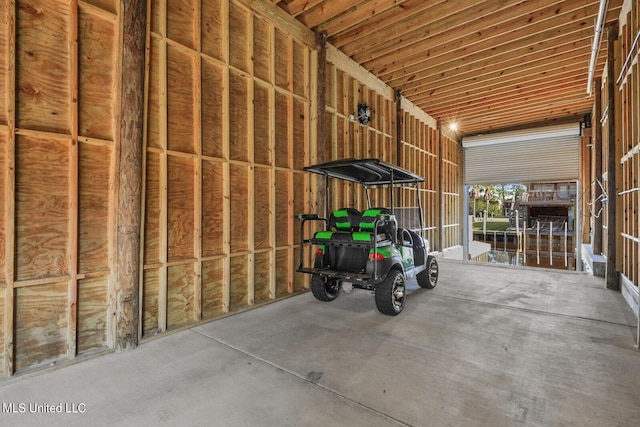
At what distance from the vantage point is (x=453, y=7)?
4.44m

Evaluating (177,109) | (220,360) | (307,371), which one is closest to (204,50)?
(177,109)

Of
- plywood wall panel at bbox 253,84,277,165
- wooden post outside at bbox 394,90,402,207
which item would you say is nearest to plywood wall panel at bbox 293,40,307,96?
plywood wall panel at bbox 253,84,277,165

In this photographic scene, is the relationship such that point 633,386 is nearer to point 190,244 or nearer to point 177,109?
point 190,244

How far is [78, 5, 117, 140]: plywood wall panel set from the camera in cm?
271

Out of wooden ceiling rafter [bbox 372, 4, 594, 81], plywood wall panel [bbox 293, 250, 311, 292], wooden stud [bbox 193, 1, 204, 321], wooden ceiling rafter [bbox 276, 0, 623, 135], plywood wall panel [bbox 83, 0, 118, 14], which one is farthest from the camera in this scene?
wooden ceiling rafter [bbox 372, 4, 594, 81]

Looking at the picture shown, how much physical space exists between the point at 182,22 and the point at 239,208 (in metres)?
2.25

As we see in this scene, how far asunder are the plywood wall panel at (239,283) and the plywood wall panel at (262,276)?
15 cm

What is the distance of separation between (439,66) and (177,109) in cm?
536

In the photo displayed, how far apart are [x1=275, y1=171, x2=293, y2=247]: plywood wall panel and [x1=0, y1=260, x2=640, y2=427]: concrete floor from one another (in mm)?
1181

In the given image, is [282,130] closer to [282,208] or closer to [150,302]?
[282,208]

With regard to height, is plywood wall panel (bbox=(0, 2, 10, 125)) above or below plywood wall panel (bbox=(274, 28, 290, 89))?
below

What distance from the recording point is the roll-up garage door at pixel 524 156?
943cm

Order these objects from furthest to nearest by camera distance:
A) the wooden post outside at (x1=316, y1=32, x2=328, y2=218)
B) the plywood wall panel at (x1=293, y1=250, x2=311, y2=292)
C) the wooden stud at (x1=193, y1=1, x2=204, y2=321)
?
1. the wooden post outside at (x1=316, y1=32, x2=328, y2=218)
2. the plywood wall panel at (x1=293, y1=250, x2=311, y2=292)
3. the wooden stud at (x1=193, y1=1, x2=204, y2=321)

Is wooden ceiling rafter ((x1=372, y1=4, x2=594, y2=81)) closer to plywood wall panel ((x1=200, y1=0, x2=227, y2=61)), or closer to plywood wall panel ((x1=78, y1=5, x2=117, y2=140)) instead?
plywood wall panel ((x1=200, y1=0, x2=227, y2=61))
